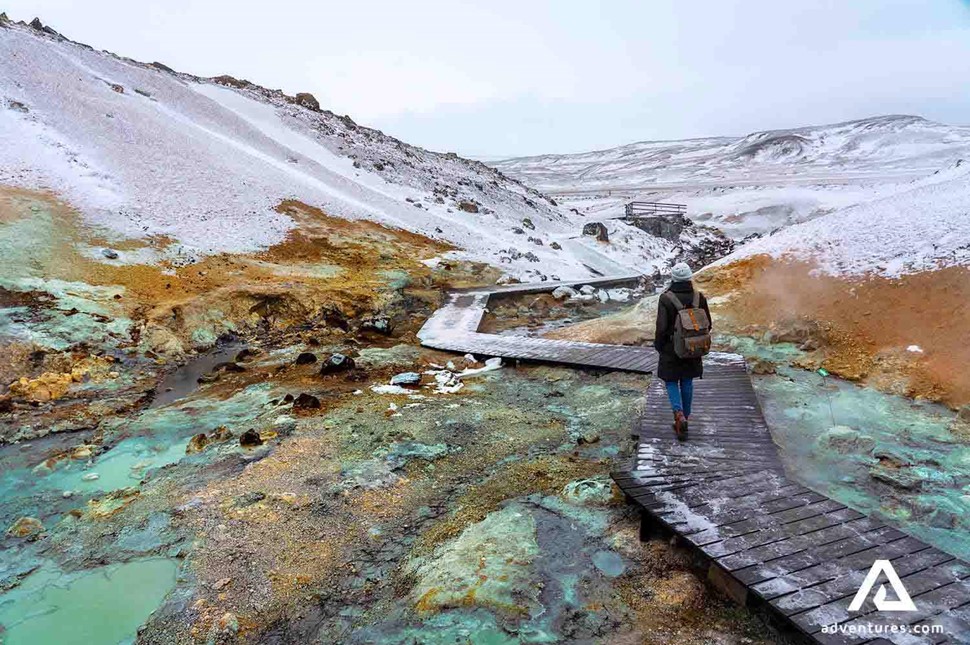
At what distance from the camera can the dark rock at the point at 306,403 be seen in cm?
832

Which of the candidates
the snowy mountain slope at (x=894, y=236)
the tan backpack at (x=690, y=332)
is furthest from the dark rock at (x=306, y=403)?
the snowy mountain slope at (x=894, y=236)

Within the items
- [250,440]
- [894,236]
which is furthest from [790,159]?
[250,440]

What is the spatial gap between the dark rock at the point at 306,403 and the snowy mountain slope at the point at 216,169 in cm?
855

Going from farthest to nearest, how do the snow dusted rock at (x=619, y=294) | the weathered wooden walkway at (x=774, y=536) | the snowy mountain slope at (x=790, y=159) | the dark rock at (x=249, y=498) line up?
the snowy mountain slope at (x=790, y=159)
the snow dusted rock at (x=619, y=294)
the dark rock at (x=249, y=498)
the weathered wooden walkway at (x=774, y=536)

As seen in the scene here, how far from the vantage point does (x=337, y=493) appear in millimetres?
5977

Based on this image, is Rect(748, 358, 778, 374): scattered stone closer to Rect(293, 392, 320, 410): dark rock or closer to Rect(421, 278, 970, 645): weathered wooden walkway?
Rect(421, 278, 970, 645): weathered wooden walkway

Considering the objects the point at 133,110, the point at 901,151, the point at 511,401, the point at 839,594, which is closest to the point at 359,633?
the point at 839,594

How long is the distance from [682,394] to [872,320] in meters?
5.46

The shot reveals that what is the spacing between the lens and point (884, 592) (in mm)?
3588

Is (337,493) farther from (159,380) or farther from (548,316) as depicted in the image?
(548,316)

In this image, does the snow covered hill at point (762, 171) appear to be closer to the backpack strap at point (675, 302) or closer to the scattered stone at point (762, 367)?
the scattered stone at point (762, 367)

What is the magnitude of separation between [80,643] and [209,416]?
4287 millimetres

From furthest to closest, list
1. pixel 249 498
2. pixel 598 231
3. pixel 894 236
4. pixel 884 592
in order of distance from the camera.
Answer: pixel 598 231 → pixel 894 236 → pixel 249 498 → pixel 884 592

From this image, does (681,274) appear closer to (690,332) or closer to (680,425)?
(690,332)
